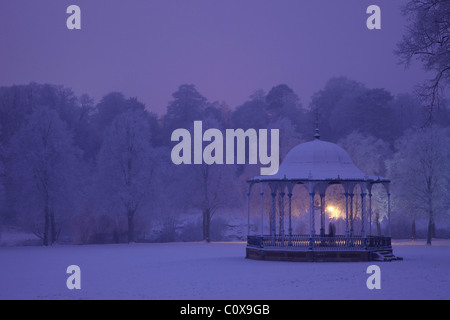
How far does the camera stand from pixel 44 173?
56156 millimetres

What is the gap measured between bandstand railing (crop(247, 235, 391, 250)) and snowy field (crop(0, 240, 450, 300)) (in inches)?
81.9

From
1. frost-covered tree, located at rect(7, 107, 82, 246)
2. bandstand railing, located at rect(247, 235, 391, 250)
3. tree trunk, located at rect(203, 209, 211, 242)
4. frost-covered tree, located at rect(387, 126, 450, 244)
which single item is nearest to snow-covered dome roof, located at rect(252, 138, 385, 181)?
bandstand railing, located at rect(247, 235, 391, 250)

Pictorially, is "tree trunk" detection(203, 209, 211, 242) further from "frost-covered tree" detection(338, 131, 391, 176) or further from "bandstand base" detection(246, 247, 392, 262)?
"bandstand base" detection(246, 247, 392, 262)

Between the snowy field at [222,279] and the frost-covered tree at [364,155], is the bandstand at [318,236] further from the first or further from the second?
the frost-covered tree at [364,155]

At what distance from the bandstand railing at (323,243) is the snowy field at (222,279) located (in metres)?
2.08

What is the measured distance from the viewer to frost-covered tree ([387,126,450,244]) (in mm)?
53531

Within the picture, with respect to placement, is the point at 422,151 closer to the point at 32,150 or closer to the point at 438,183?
the point at 438,183

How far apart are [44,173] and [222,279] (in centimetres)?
3600

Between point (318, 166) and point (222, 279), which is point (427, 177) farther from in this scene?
point (222, 279)

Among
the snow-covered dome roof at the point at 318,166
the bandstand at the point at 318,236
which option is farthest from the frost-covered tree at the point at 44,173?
the snow-covered dome roof at the point at 318,166

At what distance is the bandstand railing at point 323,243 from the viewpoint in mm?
34406
